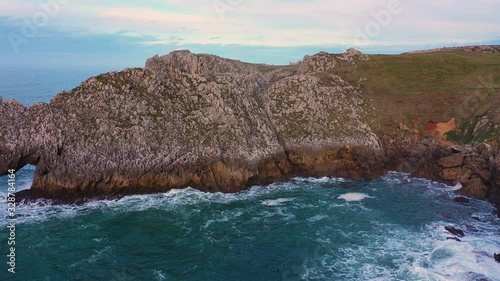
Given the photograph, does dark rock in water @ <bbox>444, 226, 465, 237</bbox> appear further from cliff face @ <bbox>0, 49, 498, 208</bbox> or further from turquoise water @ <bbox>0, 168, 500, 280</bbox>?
cliff face @ <bbox>0, 49, 498, 208</bbox>

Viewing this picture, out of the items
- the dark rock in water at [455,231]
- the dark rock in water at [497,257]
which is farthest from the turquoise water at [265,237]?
the dark rock in water at [455,231]

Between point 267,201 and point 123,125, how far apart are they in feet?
92.5

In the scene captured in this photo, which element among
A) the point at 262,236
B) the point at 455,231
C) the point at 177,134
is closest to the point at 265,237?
the point at 262,236

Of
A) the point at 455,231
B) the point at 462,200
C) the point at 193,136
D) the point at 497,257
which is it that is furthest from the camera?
the point at 193,136

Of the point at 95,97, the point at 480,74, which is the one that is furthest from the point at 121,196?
the point at 480,74

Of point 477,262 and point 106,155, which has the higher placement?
point 106,155

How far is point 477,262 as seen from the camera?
40.7 m

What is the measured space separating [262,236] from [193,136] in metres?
26.4

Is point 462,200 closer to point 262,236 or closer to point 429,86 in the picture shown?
point 262,236

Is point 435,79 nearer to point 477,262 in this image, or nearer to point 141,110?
point 477,262

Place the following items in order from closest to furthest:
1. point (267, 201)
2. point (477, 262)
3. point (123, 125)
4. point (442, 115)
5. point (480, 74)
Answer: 1. point (477, 262)
2. point (267, 201)
3. point (123, 125)
4. point (442, 115)
5. point (480, 74)

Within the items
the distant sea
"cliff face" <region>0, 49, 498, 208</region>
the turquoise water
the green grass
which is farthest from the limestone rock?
the green grass

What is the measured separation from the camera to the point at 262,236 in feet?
156

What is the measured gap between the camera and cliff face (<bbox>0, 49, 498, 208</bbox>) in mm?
59969
